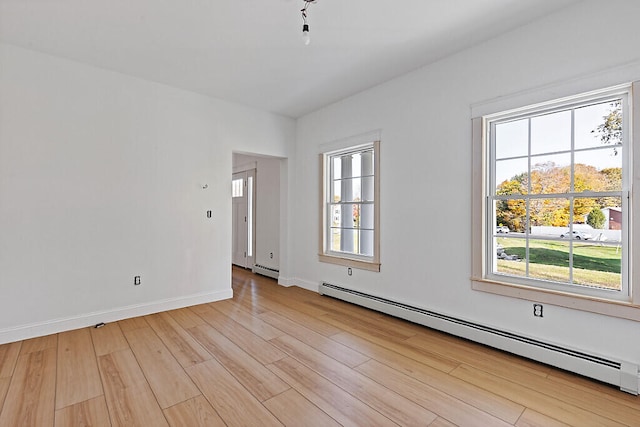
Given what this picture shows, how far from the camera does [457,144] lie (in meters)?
3.05

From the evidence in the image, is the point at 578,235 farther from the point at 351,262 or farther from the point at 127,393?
the point at 127,393

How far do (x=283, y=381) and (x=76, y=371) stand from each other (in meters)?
1.66

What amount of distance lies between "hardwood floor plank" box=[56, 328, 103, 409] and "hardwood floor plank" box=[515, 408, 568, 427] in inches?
108

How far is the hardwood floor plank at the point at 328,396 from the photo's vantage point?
5.95ft

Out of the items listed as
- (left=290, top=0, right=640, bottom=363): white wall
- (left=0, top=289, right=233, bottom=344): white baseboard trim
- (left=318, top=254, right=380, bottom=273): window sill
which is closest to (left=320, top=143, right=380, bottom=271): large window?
(left=318, top=254, right=380, bottom=273): window sill

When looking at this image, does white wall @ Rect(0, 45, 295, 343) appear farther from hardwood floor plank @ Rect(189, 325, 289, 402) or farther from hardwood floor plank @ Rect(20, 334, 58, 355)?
hardwood floor plank @ Rect(189, 325, 289, 402)

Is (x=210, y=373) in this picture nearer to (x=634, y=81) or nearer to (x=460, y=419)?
(x=460, y=419)

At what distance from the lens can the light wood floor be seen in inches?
72.5

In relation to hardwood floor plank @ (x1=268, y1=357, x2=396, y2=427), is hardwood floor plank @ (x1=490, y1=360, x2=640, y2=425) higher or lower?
higher

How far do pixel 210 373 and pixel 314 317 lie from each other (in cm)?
148

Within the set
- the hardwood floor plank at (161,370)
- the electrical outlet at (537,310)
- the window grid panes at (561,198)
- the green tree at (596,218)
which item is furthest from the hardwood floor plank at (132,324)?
the green tree at (596,218)

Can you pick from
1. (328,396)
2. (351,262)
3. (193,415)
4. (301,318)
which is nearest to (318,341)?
(301,318)

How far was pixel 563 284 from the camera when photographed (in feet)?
8.07

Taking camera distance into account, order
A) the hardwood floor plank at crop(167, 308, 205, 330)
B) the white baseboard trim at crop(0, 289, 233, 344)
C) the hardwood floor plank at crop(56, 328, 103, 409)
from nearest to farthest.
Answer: the hardwood floor plank at crop(56, 328, 103, 409) < the white baseboard trim at crop(0, 289, 233, 344) < the hardwood floor plank at crop(167, 308, 205, 330)
